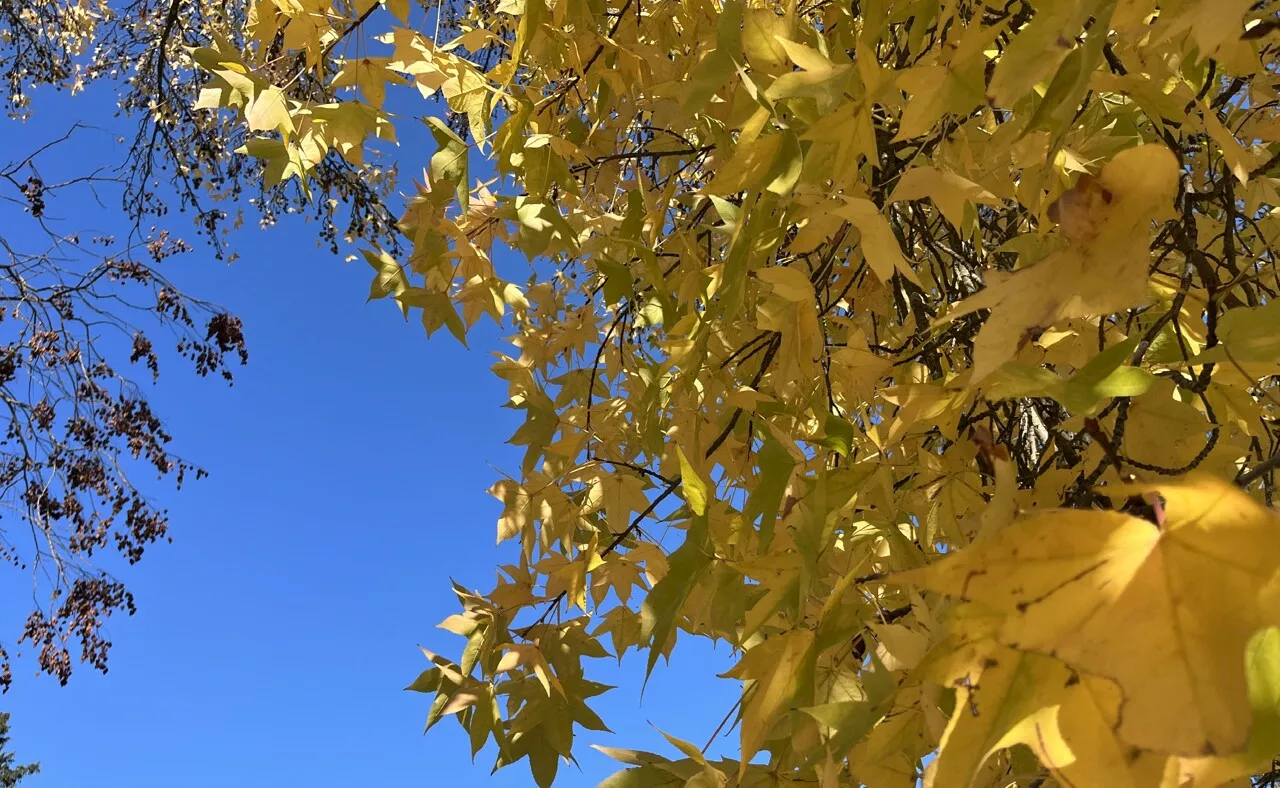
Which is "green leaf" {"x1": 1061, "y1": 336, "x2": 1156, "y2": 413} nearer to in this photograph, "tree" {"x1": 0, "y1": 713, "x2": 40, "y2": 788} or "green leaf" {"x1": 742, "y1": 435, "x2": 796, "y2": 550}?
"green leaf" {"x1": 742, "y1": 435, "x2": 796, "y2": 550}

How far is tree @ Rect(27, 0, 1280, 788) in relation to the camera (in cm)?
34

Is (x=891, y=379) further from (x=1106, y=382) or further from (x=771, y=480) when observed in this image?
(x=1106, y=382)

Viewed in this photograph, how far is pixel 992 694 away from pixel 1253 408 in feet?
2.08

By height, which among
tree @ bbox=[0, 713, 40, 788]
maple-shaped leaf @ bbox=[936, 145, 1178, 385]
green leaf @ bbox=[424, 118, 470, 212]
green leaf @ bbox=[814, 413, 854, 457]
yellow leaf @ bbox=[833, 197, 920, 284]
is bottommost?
maple-shaped leaf @ bbox=[936, 145, 1178, 385]

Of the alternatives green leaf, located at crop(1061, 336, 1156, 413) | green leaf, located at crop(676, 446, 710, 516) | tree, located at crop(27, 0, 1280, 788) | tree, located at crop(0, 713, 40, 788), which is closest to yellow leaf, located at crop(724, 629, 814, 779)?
tree, located at crop(27, 0, 1280, 788)

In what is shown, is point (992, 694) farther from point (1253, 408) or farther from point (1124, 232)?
point (1253, 408)

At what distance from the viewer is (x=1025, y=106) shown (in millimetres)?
848

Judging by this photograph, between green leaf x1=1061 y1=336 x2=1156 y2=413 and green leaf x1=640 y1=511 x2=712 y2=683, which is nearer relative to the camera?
green leaf x1=1061 y1=336 x2=1156 y2=413

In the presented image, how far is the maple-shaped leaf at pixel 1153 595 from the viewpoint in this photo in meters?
0.30

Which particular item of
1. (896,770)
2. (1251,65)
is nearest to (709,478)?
(896,770)

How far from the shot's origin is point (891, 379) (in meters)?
1.33

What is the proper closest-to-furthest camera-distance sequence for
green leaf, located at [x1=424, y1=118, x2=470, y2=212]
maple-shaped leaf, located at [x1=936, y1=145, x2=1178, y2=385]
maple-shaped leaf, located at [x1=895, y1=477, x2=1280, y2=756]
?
1. maple-shaped leaf, located at [x1=895, y1=477, x2=1280, y2=756]
2. maple-shaped leaf, located at [x1=936, y1=145, x2=1178, y2=385]
3. green leaf, located at [x1=424, y1=118, x2=470, y2=212]

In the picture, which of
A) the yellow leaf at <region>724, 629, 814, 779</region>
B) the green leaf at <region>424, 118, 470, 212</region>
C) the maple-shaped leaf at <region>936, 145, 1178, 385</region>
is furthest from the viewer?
the green leaf at <region>424, 118, 470, 212</region>

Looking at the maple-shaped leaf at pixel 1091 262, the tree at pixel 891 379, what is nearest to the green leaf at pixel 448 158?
the tree at pixel 891 379
